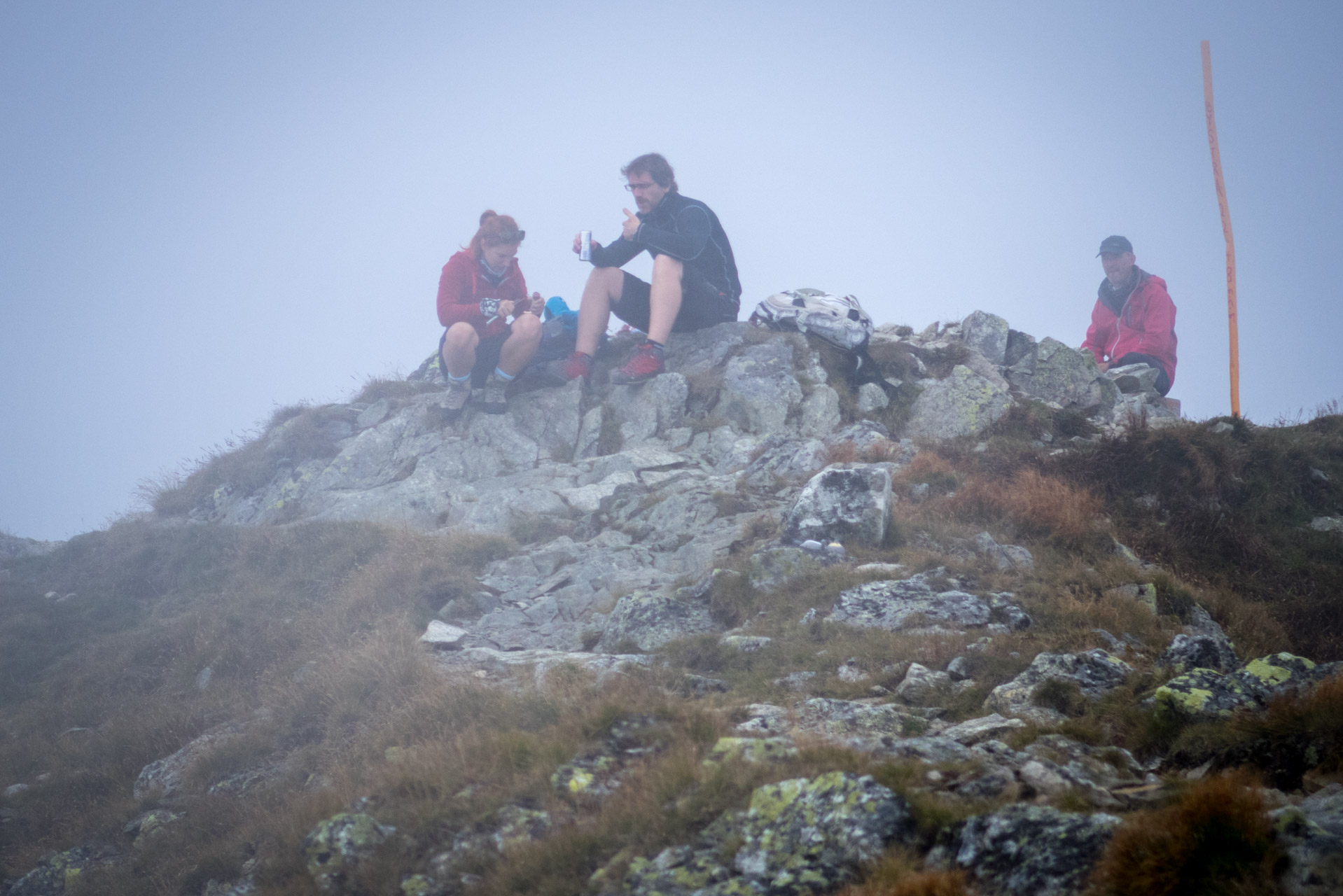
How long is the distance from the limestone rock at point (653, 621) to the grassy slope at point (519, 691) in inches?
13.3

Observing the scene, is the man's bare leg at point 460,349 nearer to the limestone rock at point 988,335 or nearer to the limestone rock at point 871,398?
the limestone rock at point 871,398

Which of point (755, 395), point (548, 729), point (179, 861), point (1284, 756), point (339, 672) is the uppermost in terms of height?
point (755, 395)

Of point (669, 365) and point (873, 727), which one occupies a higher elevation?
point (669, 365)

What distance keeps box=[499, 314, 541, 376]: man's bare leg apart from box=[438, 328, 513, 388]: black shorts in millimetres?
114

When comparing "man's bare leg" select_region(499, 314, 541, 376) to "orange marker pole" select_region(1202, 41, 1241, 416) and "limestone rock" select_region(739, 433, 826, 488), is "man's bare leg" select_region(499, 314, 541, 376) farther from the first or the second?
"orange marker pole" select_region(1202, 41, 1241, 416)

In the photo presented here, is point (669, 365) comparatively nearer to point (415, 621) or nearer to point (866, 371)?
point (866, 371)

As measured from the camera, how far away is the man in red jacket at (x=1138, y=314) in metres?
15.7

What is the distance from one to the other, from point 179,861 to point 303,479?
32.9ft

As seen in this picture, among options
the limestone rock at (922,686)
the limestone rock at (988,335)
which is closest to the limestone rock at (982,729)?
the limestone rock at (922,686)

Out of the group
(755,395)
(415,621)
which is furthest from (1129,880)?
(755,395)

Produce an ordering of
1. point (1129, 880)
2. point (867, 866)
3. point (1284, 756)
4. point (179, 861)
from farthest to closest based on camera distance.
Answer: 1. point (179, 861)
2. point (1284, 756)
3. point (867, 866)
4. point (1129, 880)

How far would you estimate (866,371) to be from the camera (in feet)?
45.7

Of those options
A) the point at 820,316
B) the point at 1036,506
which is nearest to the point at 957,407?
the point at 820,316

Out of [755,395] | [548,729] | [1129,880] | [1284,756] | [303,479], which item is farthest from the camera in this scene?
[303,479]
